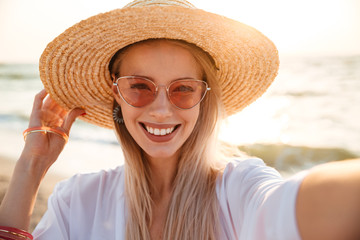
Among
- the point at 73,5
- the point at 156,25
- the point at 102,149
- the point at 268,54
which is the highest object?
the point at 73,5

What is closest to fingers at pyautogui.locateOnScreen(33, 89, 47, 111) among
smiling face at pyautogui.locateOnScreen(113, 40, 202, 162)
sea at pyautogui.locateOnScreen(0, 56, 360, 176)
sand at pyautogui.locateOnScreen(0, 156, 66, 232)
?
smiling face at pyautogui.locateOnScreen(113, 40, 202, 162)

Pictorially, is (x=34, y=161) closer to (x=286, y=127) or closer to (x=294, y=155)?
(x=294, y=155)

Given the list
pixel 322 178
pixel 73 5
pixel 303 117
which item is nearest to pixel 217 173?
pixel 322 178

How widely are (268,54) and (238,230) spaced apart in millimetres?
1162

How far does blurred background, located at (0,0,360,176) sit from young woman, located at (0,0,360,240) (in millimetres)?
493

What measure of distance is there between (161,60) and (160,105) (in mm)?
270

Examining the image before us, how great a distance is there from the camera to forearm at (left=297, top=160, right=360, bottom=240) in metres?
0.91

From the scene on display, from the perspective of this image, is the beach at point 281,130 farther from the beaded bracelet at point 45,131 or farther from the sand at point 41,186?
the beaded bracelet at point 45,131

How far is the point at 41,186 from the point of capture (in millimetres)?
6074

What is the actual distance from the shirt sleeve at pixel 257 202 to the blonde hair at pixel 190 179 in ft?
0.46

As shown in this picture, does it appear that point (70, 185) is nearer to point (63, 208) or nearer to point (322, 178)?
point (63, 208)

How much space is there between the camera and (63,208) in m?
2.29

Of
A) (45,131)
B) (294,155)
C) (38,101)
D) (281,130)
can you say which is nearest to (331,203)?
(45,131)

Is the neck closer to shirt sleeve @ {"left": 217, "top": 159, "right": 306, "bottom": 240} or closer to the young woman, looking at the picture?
the young woman
